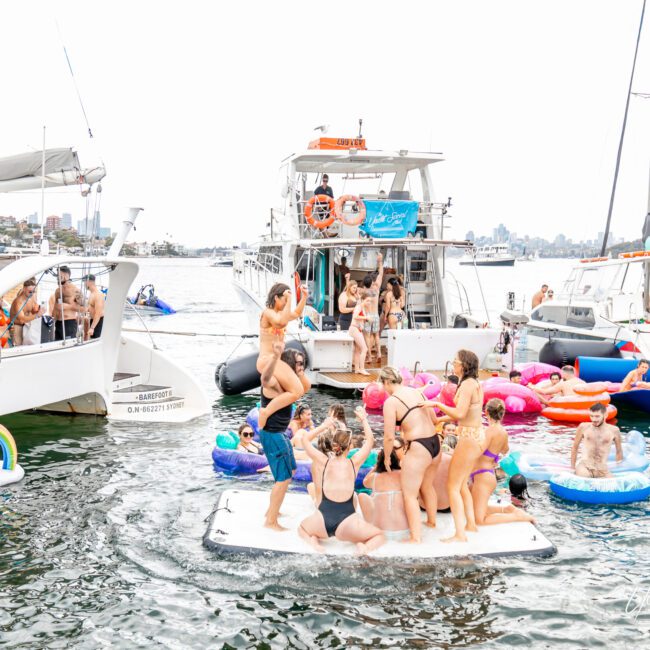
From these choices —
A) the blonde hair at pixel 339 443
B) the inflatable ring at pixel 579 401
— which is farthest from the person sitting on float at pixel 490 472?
the inflatable ring at pixel 579 401

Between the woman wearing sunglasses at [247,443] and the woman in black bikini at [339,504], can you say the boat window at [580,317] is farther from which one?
the woman in black bikini at [339,504]

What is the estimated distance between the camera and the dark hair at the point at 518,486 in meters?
9.05

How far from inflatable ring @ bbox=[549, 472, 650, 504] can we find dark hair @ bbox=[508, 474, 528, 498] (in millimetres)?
410

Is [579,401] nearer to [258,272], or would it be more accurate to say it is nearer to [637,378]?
[637,378]

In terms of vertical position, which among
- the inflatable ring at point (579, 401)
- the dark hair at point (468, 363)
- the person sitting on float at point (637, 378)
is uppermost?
the dark hair at point (468, 363)

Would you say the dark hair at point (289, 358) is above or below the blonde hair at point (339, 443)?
above

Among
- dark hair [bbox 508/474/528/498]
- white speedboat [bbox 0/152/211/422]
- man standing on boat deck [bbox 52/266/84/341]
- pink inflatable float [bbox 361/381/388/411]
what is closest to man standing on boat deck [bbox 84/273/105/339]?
white speedboat [bbox 0/152/211/422]

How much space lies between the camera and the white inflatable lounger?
7023 millimetres

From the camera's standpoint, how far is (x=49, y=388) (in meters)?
11.7

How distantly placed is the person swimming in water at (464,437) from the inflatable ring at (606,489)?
2029 millimetres

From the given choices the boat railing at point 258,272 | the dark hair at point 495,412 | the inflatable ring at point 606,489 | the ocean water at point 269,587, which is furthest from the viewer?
the boat railing at point 258,272

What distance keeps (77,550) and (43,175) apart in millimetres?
7136

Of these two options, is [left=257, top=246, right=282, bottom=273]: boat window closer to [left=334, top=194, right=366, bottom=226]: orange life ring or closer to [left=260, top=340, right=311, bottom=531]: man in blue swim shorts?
[left=334, top=194, right=366, bottom=226]: orange life ring

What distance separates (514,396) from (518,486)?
Answer: 4.98 metres
